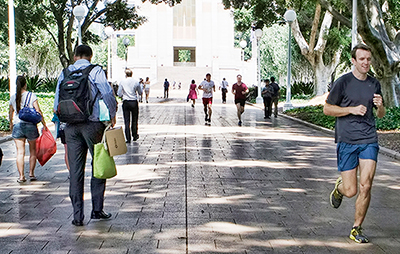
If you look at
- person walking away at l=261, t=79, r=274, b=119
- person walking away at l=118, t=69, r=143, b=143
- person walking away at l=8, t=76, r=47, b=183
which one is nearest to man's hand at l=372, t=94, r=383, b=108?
person walking away at l=8, t=76, r=47, b=183

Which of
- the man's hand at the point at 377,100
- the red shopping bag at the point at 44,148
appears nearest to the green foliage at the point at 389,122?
the red shopping bag at the point at 44,148

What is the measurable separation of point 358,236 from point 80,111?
9.75 ft

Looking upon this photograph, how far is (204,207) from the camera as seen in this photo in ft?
23.1

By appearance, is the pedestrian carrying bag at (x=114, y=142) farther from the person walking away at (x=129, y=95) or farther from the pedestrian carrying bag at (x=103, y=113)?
the person walking away at (x=129, y=95)

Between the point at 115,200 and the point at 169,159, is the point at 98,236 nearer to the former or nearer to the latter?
the point at 115,200

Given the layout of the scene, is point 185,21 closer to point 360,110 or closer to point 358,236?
point 360,110

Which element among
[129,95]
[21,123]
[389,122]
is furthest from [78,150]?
[389,122]

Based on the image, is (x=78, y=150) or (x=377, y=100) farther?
(x=78, y=150)

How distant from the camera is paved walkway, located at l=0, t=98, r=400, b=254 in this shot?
17.9ft

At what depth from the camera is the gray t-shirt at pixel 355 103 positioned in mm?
5586

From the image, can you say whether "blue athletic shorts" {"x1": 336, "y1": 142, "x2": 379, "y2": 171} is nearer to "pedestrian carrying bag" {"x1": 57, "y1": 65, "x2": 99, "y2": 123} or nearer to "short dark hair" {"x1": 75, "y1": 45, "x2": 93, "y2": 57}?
"pedestrian carrying bag" {"x1": 57, "y1": 65, "x2": 99, "y2": 123}

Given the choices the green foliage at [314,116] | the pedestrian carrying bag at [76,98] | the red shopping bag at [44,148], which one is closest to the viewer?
the pedestrian carrying bag at [76,98]

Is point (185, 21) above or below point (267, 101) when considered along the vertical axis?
above

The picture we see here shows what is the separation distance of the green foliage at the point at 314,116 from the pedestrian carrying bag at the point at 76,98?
12947 millimetres
